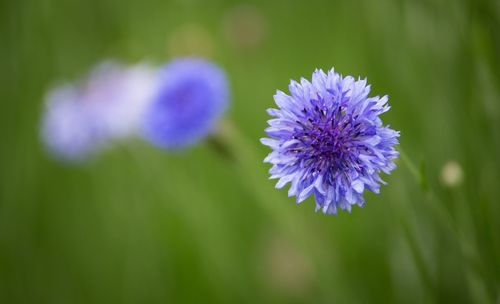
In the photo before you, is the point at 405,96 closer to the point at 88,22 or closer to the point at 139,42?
the point at 139,42

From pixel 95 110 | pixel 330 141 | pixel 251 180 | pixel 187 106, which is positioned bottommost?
pixel 330 141

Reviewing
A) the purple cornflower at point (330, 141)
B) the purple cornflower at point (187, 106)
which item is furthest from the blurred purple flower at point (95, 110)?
the purple cornflower at point (330, 141)

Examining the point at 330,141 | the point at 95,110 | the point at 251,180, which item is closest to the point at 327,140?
the point at 330,141

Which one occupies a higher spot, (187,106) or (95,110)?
(95,110)

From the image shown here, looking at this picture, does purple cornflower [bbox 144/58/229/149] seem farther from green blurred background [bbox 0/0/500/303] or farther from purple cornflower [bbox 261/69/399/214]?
purple cornflower [bbox 261/69/399/214]

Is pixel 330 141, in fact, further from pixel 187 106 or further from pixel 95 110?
pixel 95 110

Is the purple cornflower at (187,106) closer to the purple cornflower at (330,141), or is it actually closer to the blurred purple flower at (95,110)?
the blurred purple flower at (95,110)

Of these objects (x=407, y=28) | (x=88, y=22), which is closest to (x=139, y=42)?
(x=88, y=22)
